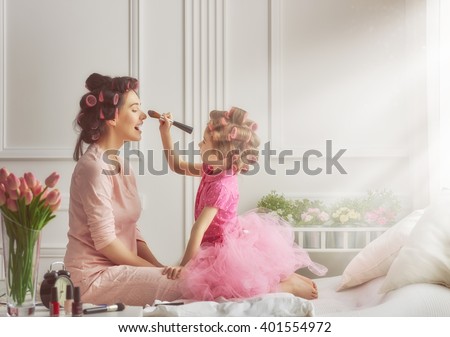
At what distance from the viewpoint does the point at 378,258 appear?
2395 millimetres

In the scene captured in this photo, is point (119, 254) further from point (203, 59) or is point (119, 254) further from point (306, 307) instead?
point (203, 59)

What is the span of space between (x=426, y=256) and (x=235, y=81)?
5.31 feet

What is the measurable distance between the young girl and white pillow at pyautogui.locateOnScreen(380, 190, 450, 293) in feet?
1.16

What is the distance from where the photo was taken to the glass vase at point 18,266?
6.03 ft

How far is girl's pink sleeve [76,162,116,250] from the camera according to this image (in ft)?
7.74

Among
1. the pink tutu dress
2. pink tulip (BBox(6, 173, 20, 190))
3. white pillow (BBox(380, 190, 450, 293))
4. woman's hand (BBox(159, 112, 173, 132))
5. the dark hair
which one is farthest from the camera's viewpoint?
woman's hand (BBox(159, 112, 173, 132))

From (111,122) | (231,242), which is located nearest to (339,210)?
(231,242)

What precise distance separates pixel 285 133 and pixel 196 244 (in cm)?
120

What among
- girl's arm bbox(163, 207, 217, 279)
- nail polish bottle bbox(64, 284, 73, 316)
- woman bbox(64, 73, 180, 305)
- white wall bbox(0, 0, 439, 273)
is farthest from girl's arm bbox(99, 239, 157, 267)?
white wall bbox(0, 0, 439, 273)

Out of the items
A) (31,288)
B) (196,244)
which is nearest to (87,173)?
(196,244)

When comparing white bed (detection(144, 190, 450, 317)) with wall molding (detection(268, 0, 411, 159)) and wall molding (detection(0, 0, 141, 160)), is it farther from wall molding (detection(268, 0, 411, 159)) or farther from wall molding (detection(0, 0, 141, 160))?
wall molding (detection(0, 0, 141, 160))

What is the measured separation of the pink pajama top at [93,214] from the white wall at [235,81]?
0.98 meters

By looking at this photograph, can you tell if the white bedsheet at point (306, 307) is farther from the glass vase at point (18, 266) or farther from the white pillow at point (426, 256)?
the glass vase at point (18, 266)
